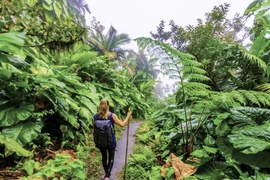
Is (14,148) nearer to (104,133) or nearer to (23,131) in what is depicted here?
(23,131)

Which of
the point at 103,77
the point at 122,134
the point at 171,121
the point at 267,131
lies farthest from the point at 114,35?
the point at 267,131

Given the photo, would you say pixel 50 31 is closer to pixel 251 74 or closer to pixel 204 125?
pixel 204 125

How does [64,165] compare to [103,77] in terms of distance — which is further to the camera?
[103,77]

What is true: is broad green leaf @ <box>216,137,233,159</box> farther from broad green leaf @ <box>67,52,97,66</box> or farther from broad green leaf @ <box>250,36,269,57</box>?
broad green leaf @ <box>67,52,97,66</box>

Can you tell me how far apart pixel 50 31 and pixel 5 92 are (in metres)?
1.57

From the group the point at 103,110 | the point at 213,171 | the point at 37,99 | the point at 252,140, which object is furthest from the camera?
the point at 37,99

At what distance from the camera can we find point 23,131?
285 cm

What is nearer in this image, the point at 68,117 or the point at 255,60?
the point at 255,60

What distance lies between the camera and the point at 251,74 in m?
3.62

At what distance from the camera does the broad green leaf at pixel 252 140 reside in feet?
5.85

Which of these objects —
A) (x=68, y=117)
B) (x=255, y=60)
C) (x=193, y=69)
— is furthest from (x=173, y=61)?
(x=68, y=117)

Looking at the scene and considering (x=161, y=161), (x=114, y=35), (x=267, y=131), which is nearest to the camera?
(x=267, y=131)

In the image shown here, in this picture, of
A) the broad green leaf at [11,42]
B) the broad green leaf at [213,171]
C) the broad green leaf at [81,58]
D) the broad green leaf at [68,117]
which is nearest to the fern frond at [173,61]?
the broad green leaf at [213,171]

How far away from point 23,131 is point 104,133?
1.22m
